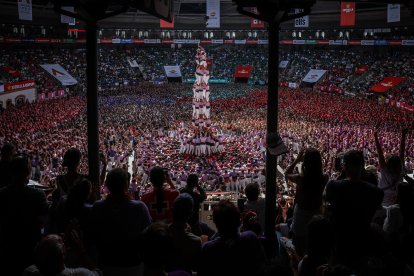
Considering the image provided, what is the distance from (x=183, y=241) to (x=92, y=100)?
2.91m

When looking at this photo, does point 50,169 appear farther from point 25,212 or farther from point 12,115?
point 25,212

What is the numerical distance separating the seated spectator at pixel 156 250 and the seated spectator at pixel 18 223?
1698mm

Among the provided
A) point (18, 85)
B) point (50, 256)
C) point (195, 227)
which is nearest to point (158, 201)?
point (195, 227)

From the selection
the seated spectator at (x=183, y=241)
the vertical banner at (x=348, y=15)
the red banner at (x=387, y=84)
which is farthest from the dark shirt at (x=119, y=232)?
the red banner at (x=387, y=84)

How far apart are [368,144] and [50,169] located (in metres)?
17.8

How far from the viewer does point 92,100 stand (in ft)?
20.5

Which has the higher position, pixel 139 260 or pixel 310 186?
pixel 310 186

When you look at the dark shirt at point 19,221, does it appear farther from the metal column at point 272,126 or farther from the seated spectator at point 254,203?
the seated spectator at point 254,203

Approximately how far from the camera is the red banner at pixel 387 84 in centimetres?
4596

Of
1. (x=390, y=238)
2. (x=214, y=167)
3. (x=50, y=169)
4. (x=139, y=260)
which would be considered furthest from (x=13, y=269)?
(x=214, y=167)

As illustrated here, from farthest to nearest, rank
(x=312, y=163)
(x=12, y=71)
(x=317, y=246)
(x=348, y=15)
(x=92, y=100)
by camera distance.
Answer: (x=12, y=71)
(x=348, y=15)
(x=92, y=100)
(x=312, y=163)
(x=317, y=246)

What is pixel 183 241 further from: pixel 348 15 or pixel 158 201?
pixel 348 15

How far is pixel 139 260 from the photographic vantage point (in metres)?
4.27

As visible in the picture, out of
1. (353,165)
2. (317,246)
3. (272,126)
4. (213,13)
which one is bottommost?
(317,246)
